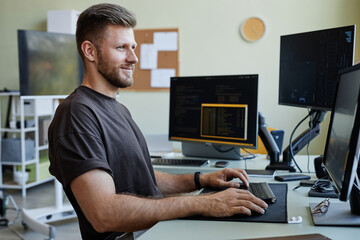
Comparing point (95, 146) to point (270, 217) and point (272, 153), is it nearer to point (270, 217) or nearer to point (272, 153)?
point (270, 217)

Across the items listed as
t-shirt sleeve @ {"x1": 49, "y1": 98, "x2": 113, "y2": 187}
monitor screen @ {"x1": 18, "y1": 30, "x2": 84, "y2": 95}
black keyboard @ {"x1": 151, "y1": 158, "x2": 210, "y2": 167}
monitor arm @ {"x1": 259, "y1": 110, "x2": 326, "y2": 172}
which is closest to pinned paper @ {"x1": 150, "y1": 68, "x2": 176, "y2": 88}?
monitor screen @ {"x1": 18, "y1": 30, "x2": 84, "y2": 95}

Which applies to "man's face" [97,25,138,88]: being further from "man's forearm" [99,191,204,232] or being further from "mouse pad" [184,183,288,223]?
"mouse pad" [184,183,288,223]

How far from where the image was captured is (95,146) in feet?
4.25

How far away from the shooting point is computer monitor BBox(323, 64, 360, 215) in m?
0.97

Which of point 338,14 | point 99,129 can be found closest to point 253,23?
point 338,14

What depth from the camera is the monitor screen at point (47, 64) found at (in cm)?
349

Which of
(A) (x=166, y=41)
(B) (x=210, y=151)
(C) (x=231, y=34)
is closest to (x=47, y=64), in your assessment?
(A) (x=166, y=41)

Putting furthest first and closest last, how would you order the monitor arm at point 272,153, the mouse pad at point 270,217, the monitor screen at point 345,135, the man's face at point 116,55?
the monitor arm at point 272,153
the man's face at point 116,55
the mouse pad at point 270,217
the monitor screen at point 345,135

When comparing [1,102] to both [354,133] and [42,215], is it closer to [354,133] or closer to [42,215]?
[42,215]

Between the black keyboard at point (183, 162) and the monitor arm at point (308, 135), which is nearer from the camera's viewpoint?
the monitor arm at point (308, 135)

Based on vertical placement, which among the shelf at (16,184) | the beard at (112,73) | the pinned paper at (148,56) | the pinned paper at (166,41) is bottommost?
the shelf at (16,184)

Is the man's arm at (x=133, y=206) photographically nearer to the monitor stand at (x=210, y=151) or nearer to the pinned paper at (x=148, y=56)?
the monitor stand at (x=210, y=151)

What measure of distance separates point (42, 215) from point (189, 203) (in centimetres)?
255

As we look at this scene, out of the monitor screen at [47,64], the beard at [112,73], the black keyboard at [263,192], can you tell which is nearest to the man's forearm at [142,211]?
the black keyboard at [263,192]
